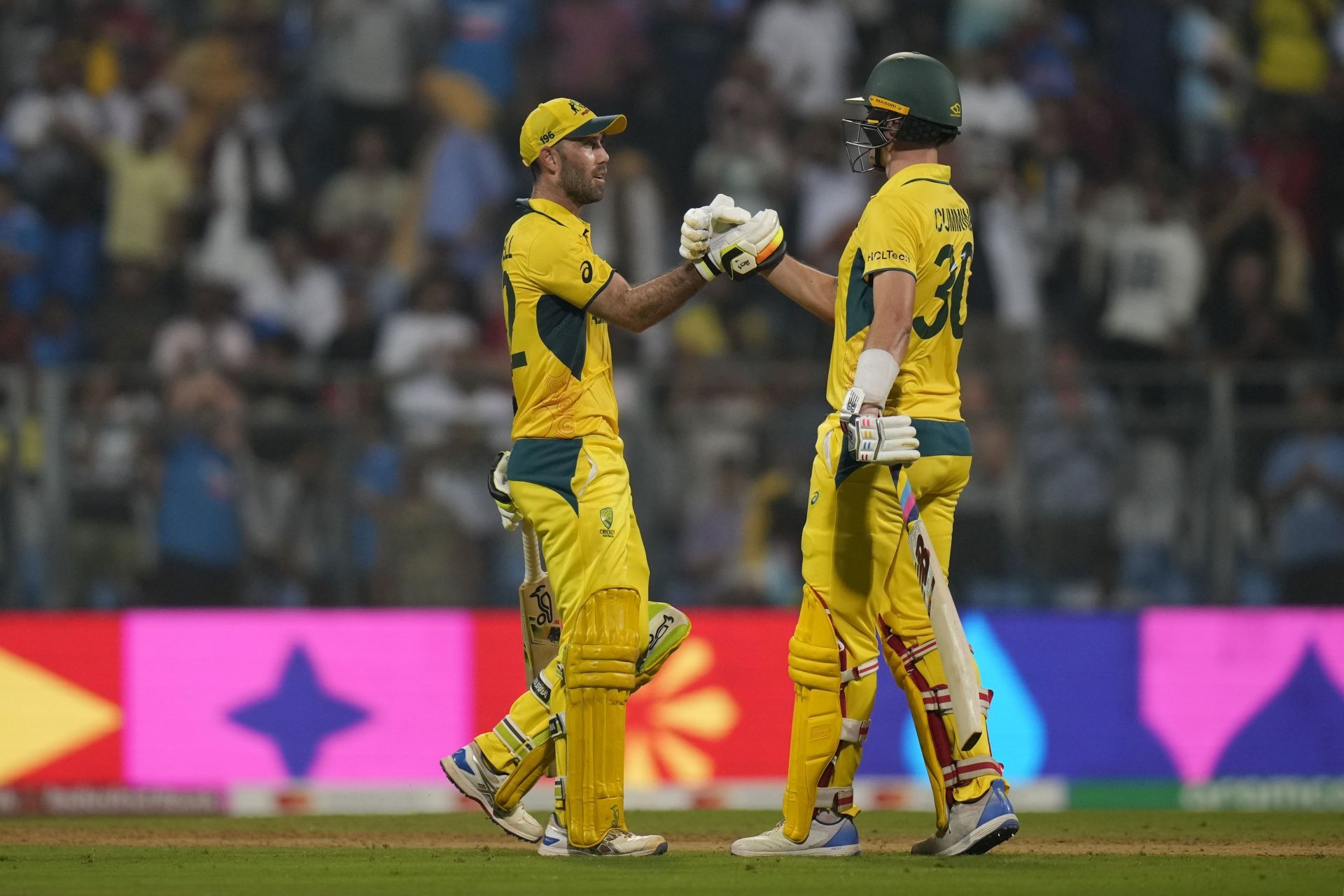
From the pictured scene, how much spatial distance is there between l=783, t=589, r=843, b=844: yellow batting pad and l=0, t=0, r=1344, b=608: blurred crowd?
170 inches

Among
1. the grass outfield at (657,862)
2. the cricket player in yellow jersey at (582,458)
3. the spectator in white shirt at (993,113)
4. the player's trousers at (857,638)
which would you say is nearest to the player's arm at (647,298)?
the cricket player in yellow jersey at (582,458)

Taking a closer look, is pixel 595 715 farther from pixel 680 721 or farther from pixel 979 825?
pixel 680 721

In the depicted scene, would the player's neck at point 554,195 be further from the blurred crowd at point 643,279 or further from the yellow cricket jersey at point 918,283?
the blurred crowd at point 643,279

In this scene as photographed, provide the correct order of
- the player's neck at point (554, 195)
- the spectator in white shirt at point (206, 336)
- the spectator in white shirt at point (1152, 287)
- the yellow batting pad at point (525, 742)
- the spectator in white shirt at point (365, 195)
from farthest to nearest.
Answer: the spectator in white shirt at point (365, 195) → the spectator in white shirt at point (1152, 287) → the spectator in white shirt at point (206, 336) → the yellow batting pad at point (525, 742) → the player's neck at point (554, 195)

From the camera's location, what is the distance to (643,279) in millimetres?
14094

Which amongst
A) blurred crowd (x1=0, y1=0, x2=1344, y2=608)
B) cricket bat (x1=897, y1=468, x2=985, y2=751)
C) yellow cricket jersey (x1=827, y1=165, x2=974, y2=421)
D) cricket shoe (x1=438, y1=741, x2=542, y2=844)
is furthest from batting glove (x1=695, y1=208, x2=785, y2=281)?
blurred crowd (x1=0, y1=0, x2=1344, y2=608)

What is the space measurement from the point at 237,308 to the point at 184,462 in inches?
124

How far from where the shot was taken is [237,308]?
568 inches

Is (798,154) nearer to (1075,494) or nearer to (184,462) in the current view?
(1075,494)

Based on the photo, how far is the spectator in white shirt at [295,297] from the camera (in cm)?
1438

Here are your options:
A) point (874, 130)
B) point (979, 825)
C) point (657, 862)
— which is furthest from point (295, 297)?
point (979, 825)

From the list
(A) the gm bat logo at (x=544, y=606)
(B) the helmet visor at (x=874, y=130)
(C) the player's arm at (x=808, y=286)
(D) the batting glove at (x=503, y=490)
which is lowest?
(A) the gm bat logo at (x=544, y=606)

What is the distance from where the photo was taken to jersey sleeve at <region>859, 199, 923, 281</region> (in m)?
7.16

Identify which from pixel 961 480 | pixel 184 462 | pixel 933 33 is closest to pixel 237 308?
pixel 184 462
